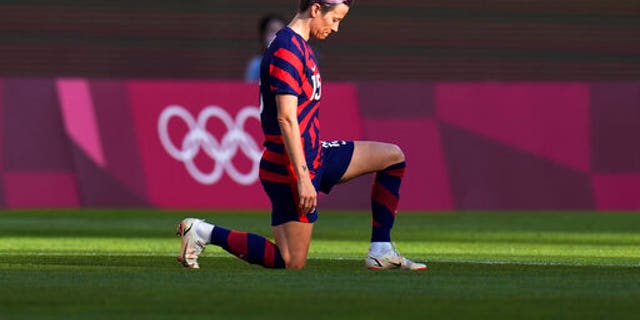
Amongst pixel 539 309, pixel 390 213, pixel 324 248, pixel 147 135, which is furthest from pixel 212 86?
pixel 539 309

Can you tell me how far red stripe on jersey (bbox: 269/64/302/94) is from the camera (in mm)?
9328

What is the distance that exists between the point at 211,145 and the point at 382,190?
849 centimetres

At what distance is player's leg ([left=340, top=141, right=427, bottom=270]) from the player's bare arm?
24.2 inches

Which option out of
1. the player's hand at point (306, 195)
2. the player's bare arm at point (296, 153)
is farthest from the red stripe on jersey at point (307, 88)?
the player's hand at point (306, 195)

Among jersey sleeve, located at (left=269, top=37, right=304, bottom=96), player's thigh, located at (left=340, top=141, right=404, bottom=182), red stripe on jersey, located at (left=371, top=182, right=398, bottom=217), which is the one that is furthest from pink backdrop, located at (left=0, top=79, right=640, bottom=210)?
jersey sleeve, located at (left=269, top=37, right=304, bottom=96)

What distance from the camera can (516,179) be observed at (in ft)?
62.1

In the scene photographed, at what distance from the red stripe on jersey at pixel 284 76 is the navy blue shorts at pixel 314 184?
1.77ft

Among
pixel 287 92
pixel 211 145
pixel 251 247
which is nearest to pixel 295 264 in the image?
pixel 251 247

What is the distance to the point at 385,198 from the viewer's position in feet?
32.7

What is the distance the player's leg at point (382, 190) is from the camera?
9750 millimetres

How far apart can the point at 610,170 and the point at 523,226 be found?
130 inches

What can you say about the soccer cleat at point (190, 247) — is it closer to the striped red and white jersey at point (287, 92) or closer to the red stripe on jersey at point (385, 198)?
the striped red and white jersey at point (287, 92)

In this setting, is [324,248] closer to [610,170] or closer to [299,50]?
[299,50]

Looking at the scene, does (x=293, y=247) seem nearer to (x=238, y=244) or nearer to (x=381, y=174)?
(x=238, y=244)
